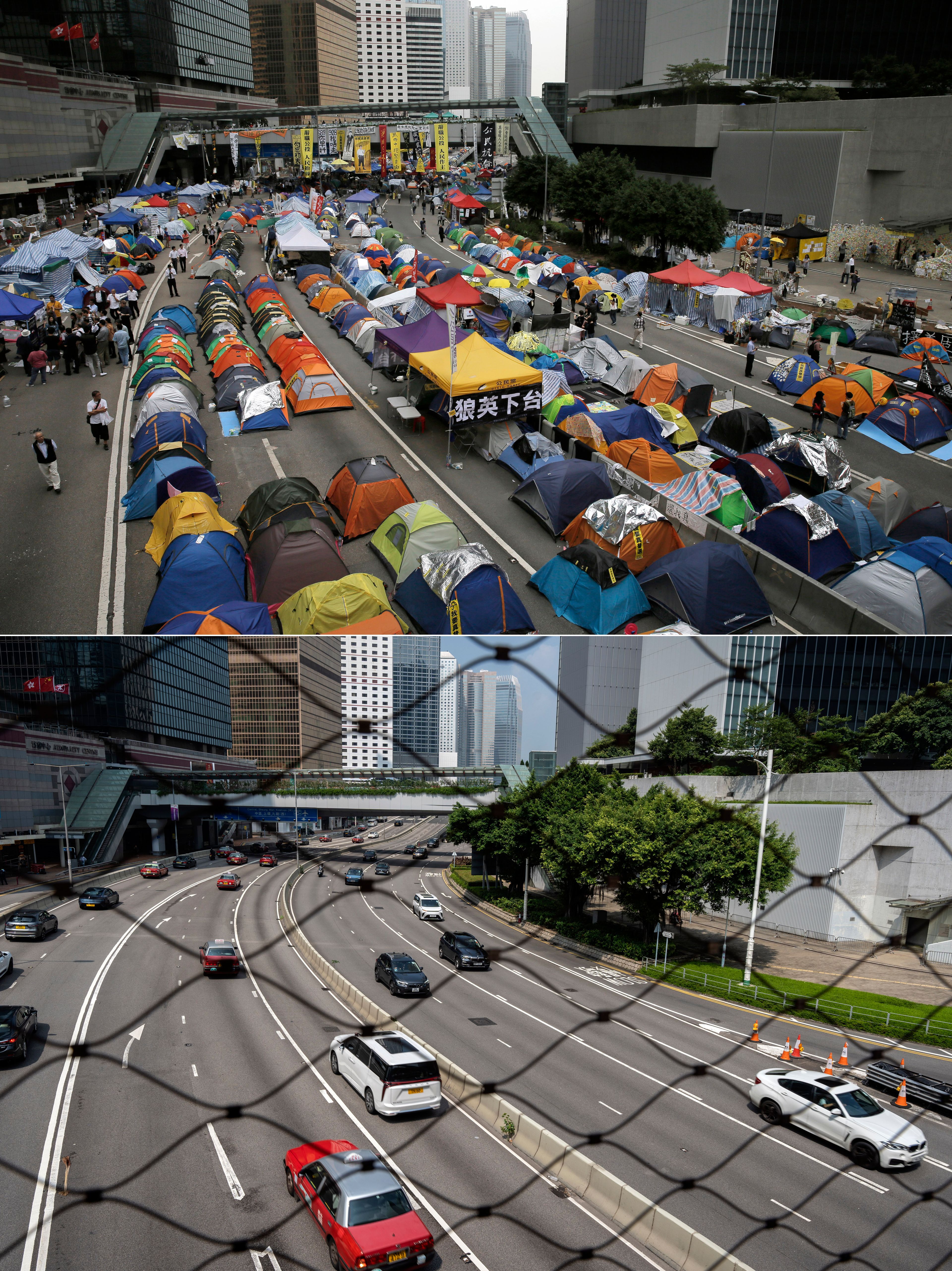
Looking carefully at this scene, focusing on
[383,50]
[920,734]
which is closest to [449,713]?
[920,734]

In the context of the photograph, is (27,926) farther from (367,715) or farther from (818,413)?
(818,413)

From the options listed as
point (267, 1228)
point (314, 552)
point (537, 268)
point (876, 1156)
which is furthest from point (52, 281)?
point (876, 1156)

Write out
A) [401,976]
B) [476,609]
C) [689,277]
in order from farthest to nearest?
[689,277], [401,976], [476,609]

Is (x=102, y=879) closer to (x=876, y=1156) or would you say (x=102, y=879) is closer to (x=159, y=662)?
(x=159, y=662)

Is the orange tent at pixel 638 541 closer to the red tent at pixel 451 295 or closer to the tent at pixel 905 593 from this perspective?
the tent at pixel 905 593

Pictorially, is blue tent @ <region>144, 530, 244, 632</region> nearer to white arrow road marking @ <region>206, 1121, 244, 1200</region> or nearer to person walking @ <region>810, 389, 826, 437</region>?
white arrow road marking @ <region>206, 1121, 244, 1200</region>

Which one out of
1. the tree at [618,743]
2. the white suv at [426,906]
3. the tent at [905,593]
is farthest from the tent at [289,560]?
the white suv at [426,906]
